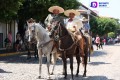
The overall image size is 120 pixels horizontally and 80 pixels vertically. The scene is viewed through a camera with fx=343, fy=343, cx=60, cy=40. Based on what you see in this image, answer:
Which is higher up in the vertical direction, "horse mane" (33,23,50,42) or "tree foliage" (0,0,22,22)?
"tree foliage" (0,0,22,22)

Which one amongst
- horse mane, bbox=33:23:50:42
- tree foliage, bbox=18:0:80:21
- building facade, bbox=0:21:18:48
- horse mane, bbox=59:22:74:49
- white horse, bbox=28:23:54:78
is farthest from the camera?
building facade, bbox=0:21:18:48

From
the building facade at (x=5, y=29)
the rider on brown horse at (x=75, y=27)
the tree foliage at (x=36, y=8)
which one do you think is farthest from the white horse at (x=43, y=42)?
the building facade at (x=5, y=29)

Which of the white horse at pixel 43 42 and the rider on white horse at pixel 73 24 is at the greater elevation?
the rider on white horse at pixel 73 24

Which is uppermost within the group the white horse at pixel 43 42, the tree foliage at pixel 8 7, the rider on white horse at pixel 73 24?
the tree foliage at pixel 8 7

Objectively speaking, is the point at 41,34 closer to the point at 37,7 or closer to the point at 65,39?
the point at 65,39

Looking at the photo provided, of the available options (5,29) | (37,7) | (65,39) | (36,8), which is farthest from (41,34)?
(5,29)

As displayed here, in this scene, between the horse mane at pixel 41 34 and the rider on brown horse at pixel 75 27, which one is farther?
the rider on brown horse at pixel 75 27

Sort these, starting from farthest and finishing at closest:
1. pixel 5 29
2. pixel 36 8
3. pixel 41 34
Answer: pixel 5 29 < pixel 36 8 < pixel 41 34

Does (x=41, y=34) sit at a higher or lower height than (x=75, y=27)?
lower

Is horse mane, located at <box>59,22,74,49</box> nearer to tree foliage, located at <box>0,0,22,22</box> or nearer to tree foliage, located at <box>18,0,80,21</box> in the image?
tree foliage, located at <box>0,0,22,22</box>


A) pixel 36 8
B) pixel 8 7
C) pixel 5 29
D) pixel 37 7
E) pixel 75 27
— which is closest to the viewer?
pixel 75 27

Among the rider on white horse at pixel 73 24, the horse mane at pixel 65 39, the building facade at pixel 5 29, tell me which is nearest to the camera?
the horse mane at pixel 65 39

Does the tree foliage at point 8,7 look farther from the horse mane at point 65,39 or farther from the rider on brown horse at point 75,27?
the horse mane at point 65,39

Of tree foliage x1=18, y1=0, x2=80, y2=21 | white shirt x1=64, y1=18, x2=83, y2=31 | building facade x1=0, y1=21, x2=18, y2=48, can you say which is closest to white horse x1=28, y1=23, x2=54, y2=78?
white shirt x1=64, y1=18, x2=83, y2=31
